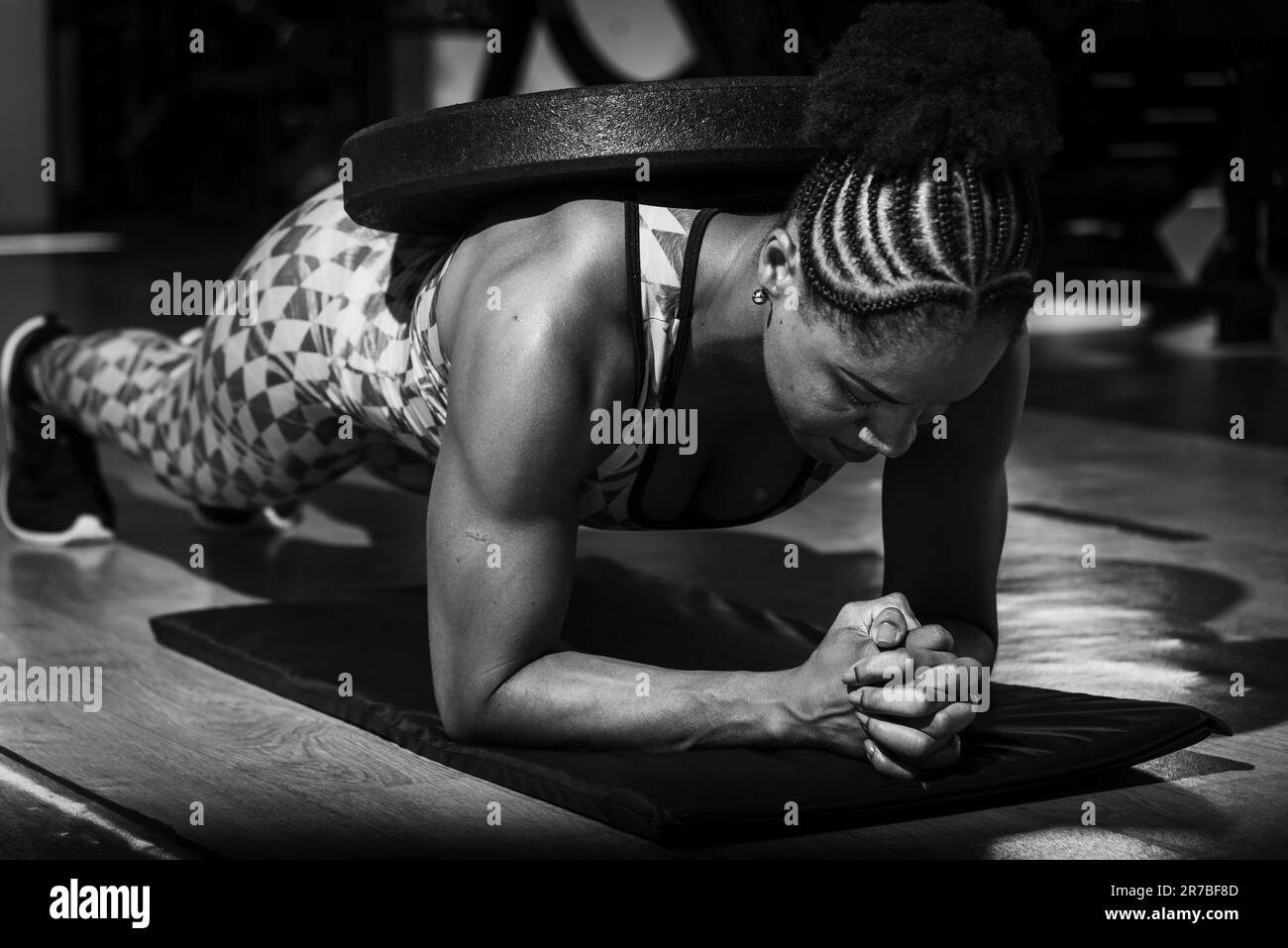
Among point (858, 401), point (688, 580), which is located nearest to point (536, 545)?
point (858, 401)

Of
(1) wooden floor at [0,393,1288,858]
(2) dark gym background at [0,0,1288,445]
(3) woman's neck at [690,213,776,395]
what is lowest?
(1) wooden floor at [0,393,1288,858]

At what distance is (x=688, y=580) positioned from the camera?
7.04 ft

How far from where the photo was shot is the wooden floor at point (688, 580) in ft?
4.14

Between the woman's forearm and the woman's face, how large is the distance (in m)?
0.19

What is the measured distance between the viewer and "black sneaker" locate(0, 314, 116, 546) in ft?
7.52

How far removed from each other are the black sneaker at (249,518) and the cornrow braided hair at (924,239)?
1341 mm

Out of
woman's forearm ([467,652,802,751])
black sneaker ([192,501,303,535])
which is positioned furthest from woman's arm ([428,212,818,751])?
black sneaker ([192,501,303,535])

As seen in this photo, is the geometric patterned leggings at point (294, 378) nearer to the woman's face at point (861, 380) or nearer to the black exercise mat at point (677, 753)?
the black exercise mat at point (677, 753)

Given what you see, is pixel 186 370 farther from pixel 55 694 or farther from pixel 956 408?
pixel 956 408

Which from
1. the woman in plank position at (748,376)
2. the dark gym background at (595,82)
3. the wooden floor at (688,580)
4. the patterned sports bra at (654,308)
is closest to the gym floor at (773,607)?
the wooden floor at (688,580)

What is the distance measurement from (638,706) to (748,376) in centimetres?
27

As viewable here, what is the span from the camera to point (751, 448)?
4.99 feet

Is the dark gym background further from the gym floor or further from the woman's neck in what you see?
the gym floor
